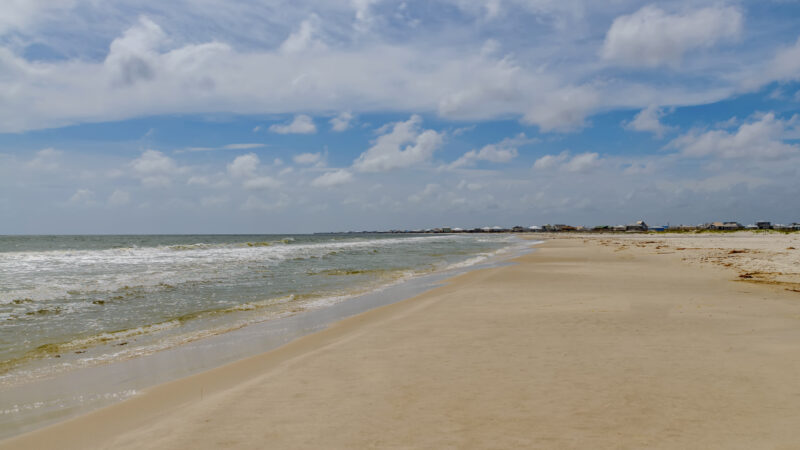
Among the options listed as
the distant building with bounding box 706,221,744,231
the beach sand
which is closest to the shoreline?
the beach sand

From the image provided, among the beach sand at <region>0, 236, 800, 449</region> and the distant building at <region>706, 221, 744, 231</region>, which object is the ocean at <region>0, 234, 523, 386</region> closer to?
the beach sand at <region>0, 236, 800, 449</region>

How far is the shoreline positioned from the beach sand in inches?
14.6

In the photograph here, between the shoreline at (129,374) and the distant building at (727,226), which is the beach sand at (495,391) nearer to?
the shoreline at (129,374)

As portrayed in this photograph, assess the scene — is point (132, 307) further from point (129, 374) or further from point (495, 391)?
point (495, 391)

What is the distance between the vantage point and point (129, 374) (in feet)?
21.3

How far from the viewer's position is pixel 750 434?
3740 mm

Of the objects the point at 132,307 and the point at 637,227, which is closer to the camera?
the point at 132,307

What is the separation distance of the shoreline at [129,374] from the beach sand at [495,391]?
37cm

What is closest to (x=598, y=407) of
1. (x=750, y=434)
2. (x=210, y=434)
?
(x=750, y=434)

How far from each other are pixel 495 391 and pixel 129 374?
5290 millimetres

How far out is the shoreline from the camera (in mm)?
5059

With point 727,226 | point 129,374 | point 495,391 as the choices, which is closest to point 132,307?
point 129,374

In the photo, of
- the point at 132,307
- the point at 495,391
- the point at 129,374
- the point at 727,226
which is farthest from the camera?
the point at 727,226

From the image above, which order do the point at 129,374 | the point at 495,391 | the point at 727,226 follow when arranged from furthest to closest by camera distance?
the point at 727,226 < the point at 129,374 < the point at 495,391
